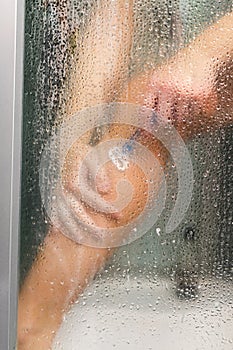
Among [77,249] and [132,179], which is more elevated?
[132,179]

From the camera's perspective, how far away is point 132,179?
0.67m

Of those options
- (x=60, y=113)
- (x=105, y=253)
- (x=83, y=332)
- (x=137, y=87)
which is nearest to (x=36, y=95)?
(x=60, y=113)

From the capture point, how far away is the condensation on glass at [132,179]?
663 mm

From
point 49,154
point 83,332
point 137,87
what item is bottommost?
point 83,332

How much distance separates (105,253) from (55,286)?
92 mm

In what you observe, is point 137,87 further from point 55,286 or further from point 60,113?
point 55,286

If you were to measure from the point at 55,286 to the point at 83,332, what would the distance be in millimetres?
84

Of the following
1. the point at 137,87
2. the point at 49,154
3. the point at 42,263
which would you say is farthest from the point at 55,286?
the point at 137,87

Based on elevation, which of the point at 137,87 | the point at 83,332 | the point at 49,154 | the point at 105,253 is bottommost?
the point at 83,332

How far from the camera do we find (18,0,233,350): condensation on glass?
0.66 metres

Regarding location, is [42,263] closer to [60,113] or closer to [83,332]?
[83,332]

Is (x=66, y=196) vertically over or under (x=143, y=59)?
under

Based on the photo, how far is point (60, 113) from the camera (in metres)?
0.66

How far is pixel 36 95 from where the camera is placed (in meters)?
0.65
